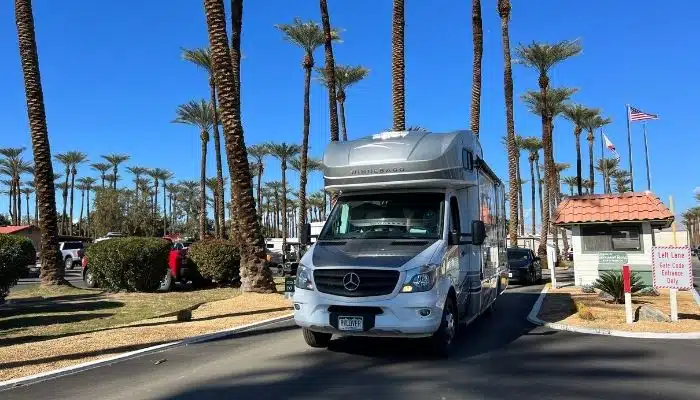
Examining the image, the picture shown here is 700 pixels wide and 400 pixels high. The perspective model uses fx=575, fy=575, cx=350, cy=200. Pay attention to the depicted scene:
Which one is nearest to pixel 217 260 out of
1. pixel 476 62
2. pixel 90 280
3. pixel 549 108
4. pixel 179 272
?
pixel 179 272

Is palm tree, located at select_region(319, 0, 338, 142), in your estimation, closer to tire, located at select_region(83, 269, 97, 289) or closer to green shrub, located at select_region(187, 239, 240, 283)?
green shrub, located at select_region(187, 239, 240, 283)

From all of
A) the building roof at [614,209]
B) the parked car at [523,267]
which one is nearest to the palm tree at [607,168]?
the parked car at [523,267]

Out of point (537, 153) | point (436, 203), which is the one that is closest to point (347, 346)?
point (436, 203)

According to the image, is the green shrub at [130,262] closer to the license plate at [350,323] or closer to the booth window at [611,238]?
the license plate at [350,323]

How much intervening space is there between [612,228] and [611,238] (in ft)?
1.03

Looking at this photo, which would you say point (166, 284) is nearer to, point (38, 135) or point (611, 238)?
point (38, 135)

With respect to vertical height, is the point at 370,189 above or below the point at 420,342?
above

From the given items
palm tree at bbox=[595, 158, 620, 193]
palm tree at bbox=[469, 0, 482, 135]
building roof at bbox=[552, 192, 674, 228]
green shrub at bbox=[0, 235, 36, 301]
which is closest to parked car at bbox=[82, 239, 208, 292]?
green shrub at bbox=[0, 235, 36, 301]

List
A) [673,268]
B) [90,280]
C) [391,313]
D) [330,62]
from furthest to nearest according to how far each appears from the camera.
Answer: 1. [330,62]
2. [90,280]
3. [673,268]
4. [391,313]

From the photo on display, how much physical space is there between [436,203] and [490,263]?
317 cm

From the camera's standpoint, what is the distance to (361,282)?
7152mm

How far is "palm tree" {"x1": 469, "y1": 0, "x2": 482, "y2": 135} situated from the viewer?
92.4 feet

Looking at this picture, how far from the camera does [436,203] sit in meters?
8.30

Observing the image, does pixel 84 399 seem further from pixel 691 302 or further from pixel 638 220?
pixel 638 220
